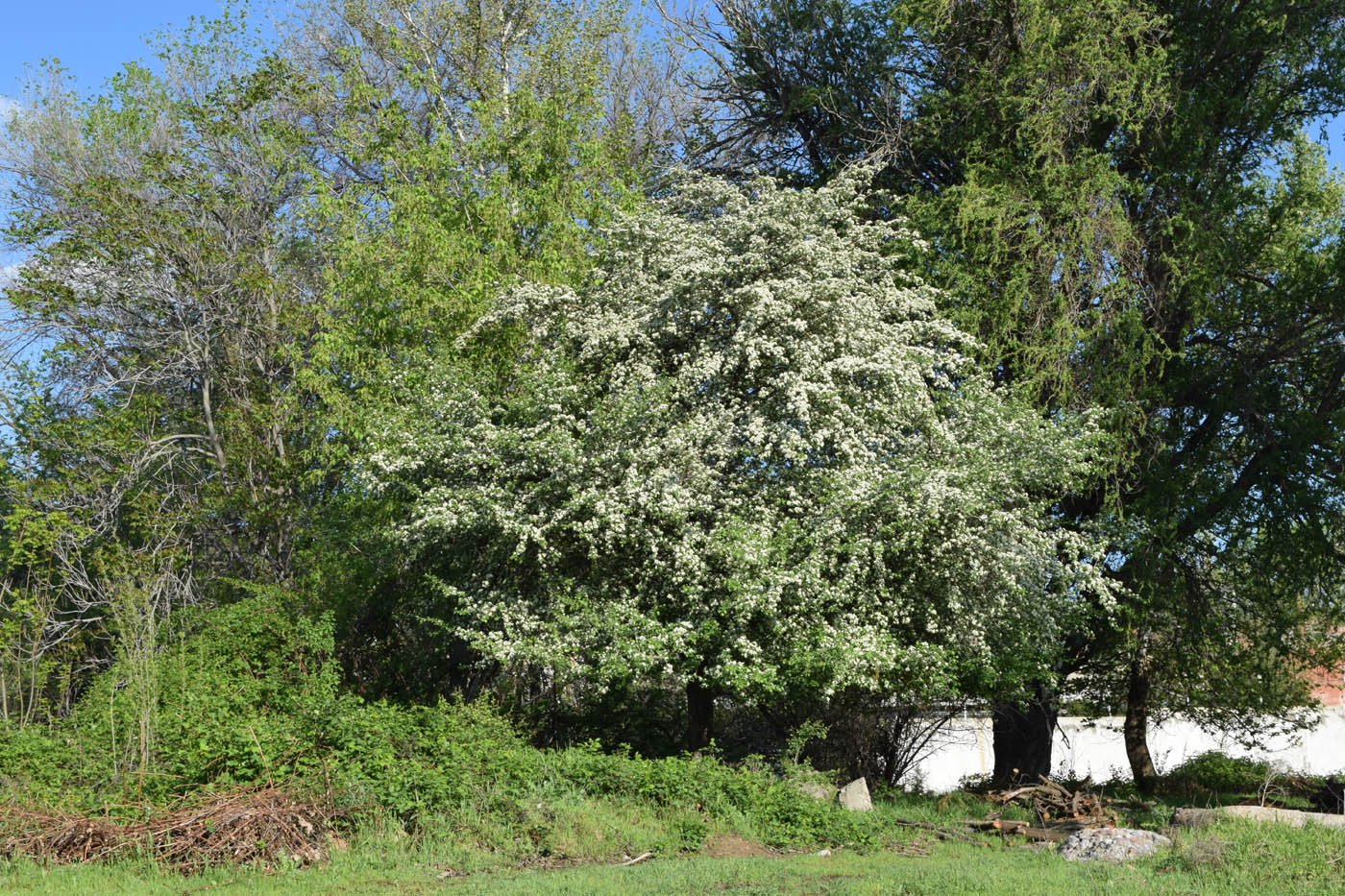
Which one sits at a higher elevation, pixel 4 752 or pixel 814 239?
pixel 814 239

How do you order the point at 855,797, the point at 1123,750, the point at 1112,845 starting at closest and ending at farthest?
1. the point at 1112,845
2. the point at 855,797
3. the point at 1123,750

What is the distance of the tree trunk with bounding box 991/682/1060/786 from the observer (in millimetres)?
17844

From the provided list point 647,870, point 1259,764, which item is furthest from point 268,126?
point 1259,764

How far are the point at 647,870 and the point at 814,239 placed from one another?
7.89 metres

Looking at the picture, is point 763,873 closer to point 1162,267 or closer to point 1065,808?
point 1065,808

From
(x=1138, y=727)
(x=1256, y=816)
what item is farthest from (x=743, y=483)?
(x=1138, y=727)

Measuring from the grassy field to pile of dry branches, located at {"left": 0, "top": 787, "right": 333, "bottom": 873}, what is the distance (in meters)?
0.22

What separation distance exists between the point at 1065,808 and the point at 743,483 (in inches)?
201

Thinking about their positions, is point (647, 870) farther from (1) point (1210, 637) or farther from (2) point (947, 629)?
(1) point (1210, 637)

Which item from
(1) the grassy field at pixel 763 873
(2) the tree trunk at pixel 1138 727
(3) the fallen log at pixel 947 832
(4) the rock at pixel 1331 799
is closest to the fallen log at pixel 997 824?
(3) the fallen log at pixel 947 832

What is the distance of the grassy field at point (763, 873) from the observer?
334 inches

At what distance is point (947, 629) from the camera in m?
13.5

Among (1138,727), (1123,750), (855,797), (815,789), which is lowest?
(1123,750)

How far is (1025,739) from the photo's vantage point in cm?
1831
